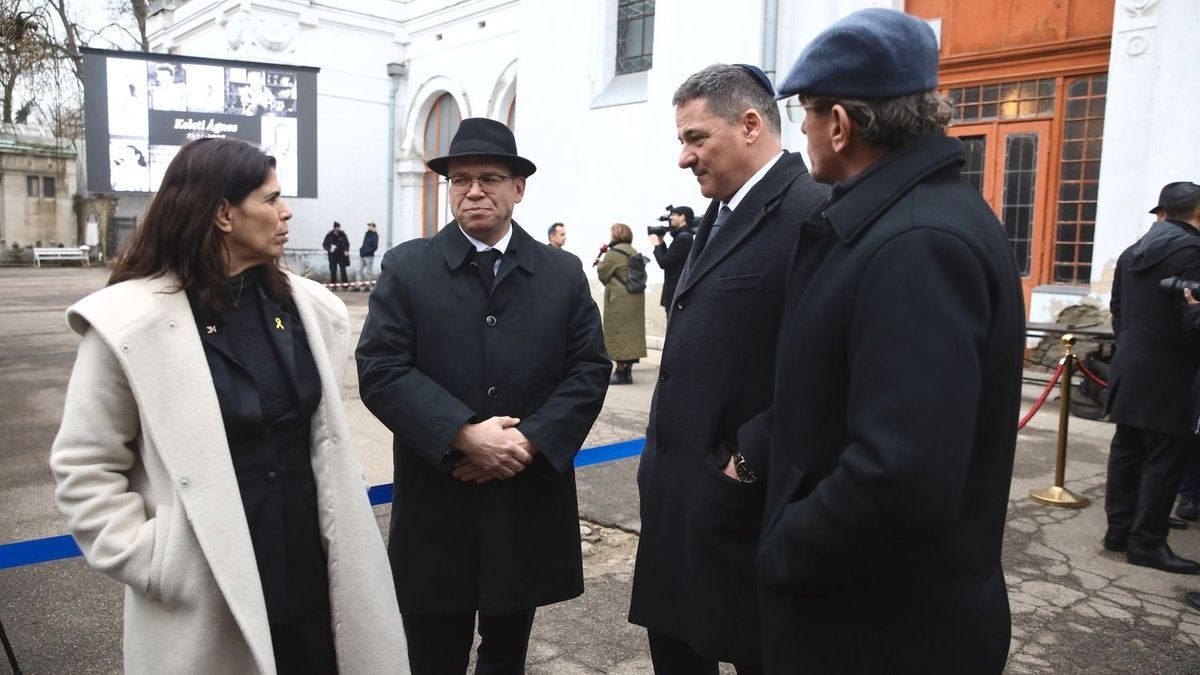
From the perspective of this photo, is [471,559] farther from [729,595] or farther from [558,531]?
[729,595]

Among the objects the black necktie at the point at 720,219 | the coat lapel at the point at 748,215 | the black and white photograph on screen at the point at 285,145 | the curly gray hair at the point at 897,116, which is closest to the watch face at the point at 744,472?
the coat lapel at the point at 748,215

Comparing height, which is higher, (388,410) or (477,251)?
(477,251)

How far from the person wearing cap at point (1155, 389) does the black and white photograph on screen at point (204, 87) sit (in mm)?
18520

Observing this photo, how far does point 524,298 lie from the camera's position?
259cm

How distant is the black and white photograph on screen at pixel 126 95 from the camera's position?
1803 cm

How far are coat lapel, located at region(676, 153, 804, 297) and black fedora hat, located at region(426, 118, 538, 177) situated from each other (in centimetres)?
68

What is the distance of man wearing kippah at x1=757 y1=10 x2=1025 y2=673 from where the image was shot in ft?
4.52

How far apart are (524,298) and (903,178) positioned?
1317mm

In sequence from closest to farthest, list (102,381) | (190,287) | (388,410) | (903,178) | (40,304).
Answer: (903,178) < (102,381) < (190,287) < (388,410) < (40,304)

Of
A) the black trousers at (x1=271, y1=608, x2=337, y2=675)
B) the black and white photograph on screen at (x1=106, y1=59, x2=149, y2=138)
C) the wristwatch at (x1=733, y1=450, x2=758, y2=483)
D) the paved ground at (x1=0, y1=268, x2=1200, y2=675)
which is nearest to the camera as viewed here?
the wristwatch at (x1=733, y1=450, x2=758, y2=483)

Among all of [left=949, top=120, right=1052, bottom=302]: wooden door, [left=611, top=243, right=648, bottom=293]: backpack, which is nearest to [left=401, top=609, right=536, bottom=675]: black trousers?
[left=611, top=243, right=648, bottom=293]: backpack

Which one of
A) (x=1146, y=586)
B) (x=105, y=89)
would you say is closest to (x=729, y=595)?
(x=1146, y=586)

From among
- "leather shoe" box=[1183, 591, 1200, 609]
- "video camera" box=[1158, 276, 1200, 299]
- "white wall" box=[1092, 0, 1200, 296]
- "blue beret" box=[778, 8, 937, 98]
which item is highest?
"white wall" box=[1092, 0, 1200, 296]

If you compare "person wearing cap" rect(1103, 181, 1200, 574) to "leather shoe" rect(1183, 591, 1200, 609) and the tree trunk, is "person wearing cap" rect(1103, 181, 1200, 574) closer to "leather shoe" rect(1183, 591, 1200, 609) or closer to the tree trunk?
"leather shoe" rect(1183, 591, 1200, 609)
